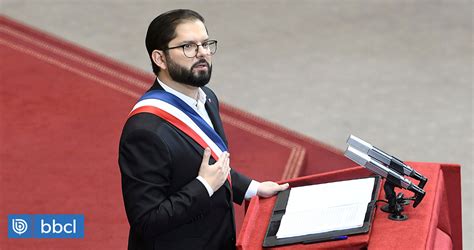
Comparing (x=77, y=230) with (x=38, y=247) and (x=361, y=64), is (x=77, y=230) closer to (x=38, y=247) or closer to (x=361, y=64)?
(x=38, y=247)

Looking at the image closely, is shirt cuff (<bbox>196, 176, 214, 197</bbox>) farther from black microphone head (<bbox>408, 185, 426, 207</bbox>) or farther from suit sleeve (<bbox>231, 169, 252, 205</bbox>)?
black microphone head (<bbox>408, 185, 426, 207</bbox>)

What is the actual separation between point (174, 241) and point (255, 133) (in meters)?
2.56

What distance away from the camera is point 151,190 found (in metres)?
2.95

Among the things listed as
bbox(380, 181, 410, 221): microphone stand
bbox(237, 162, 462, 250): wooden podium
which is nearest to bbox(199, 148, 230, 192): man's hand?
bbox(237, 162, 462, 250): wooden podium

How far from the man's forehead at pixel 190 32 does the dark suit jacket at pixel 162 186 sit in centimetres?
19

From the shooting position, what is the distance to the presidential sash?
305 centimetres

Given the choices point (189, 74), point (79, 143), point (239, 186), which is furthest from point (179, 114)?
point (79, 143)

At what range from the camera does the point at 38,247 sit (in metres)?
4.55

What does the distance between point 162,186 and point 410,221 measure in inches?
30.8

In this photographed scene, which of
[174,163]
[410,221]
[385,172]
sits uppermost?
[385,172]

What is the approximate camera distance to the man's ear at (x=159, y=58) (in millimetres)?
3041

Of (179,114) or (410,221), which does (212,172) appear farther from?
(410,221)

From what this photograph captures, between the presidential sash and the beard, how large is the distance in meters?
0.08

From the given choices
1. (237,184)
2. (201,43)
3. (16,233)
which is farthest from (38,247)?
(201,43)
